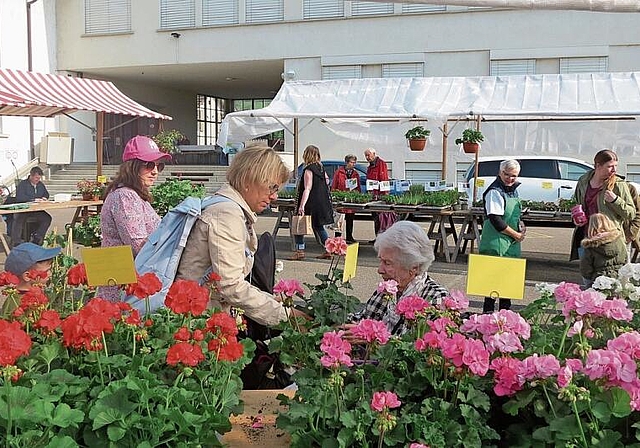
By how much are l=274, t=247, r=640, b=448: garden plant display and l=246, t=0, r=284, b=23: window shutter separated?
1940 centimetres

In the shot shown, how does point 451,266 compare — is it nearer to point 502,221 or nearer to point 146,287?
point 502,221

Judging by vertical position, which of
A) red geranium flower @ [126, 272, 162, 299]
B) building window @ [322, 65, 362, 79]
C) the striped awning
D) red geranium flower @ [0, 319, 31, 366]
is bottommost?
red geranium flower @ [0, 319, 31, 366]

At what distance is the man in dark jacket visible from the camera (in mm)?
9891

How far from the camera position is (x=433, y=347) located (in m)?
1.65

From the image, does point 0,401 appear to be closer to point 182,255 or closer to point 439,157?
point 182,255

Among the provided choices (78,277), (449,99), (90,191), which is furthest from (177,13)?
(78,277)

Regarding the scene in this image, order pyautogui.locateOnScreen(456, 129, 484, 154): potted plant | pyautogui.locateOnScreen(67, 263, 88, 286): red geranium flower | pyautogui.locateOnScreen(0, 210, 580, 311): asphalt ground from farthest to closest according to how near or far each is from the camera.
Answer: pyautogui.locateOnScreen(456, 129, 484, 154): potted plant < pyautogui.locateOnScreen(0, 210, 580, 311): asphalt ground < pyautogui.locateOnScreen(67, 263, 88, 286): red geranium flower

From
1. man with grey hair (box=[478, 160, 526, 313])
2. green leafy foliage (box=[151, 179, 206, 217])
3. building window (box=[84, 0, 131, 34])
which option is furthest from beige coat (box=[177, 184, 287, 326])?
building window (box=[84, 0, 131, 34])

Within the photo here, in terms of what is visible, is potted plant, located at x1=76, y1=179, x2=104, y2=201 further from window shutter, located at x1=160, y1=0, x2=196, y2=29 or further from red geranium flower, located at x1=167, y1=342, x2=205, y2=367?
window shutter, located at x1=160, y1=0, x2=196, y2=29

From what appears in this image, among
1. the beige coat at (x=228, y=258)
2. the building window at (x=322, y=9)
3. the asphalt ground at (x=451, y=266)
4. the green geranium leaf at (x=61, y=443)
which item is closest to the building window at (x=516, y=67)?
the building window at (x=322, y=9)

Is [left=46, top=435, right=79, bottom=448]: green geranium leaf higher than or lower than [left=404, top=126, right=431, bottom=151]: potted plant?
lower

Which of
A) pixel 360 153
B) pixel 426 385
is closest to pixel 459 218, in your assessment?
pixel 426 385

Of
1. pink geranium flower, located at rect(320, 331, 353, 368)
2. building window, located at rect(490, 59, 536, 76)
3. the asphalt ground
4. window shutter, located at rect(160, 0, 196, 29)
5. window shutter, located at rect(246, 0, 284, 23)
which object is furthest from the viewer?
window shutter, located at rect(160, 0, 196, 29)

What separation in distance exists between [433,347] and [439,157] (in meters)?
17.4
